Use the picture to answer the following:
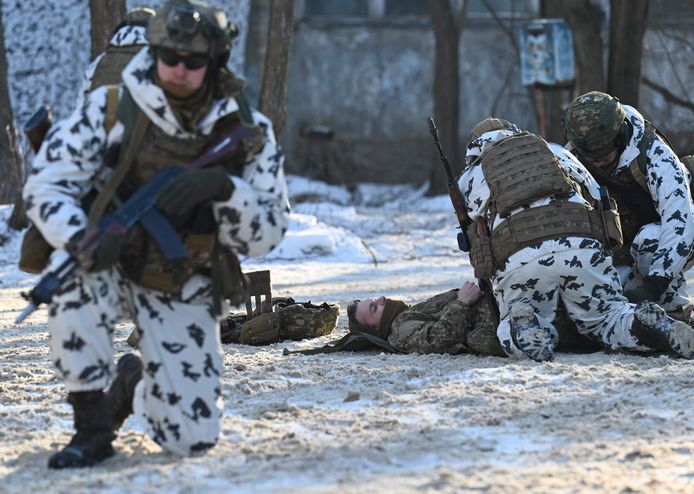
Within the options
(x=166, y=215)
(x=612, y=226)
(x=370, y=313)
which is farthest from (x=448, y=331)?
(x=166, y=215)

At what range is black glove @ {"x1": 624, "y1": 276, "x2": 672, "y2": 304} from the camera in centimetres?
721

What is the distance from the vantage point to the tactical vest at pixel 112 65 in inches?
253

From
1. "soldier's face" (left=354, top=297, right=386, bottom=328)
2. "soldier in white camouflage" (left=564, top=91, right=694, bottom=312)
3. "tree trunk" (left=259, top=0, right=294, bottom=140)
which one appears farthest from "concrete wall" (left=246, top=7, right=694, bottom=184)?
"soldier's face" (left=354, top=297, right=386, bottom=328)

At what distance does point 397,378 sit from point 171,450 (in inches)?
72.8

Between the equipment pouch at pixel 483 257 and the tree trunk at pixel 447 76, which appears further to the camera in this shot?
the tree trunk at pixel 447 76

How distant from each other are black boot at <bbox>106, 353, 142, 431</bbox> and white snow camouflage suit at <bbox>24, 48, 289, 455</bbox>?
9 centimetres

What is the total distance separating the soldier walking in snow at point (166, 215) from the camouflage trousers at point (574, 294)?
2.32 metres

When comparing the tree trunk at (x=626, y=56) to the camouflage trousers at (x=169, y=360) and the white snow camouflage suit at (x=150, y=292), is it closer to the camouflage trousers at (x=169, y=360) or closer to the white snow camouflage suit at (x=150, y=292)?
the white snow camouflage suit at (x=150, y=292)

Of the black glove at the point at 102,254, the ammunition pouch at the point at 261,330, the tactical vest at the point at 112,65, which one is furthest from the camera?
the ammunition pouch at the point at 261,330

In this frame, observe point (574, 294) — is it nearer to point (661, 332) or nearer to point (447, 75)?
point (661, 332)

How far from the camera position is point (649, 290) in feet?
23.8

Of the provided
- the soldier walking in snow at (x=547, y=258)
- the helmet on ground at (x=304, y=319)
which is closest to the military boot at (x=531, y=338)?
the soldier walking in snow at (x=547, y=258)

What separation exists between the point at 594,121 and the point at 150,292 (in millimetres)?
3344

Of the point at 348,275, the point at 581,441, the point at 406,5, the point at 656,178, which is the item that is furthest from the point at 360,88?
the point at 581,441
